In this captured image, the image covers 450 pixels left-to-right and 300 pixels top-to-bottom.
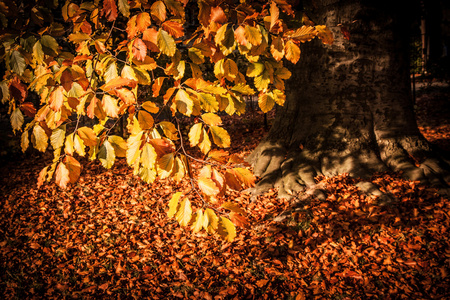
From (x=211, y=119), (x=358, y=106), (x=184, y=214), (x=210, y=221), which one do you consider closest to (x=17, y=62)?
(x=211, y=119)

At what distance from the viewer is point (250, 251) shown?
9.25 ft

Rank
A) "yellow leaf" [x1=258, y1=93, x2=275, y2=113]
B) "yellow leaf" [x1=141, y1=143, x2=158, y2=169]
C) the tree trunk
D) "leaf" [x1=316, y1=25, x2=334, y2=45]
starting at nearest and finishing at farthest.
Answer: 1. "yellow leaf" [x1=141, y1=143, x2=158, y2=169]
2. "leaf" [x1=316, y1=25, x2=334, y2=45]
3. "yellow leaf" [x1=258, y1=93, x2=275, y2=113]
4. the tree trunk

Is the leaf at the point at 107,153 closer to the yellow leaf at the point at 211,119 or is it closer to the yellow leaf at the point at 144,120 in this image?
the yellow leaf at the point at 144,120

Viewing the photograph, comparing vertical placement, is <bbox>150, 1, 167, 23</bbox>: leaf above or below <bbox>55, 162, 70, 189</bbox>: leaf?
above

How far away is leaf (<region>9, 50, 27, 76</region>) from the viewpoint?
1157mm

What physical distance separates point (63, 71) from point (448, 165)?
4.33m

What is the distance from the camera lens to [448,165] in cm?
346

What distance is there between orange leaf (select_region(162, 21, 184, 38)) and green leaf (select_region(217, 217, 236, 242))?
2.88ft

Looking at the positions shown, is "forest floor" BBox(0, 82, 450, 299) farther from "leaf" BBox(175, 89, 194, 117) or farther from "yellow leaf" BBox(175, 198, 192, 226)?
"leaf" BBox(175, 89, 194, 117)

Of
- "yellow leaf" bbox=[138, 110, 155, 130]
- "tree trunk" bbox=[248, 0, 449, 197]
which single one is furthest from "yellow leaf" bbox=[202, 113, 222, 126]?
"tree trunk" bbox=[248, 0, 449, 197]

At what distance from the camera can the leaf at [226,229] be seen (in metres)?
1.22

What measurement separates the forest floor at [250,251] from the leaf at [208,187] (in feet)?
5.38

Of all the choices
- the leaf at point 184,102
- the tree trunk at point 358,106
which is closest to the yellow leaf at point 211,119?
the leaf at point 184,102

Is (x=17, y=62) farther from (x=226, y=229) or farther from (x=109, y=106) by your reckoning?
(x=226, y=229)
